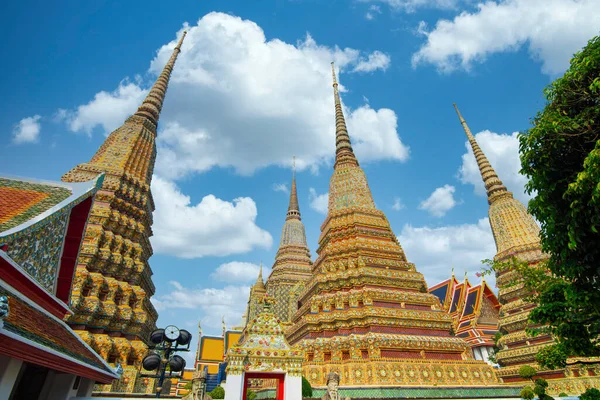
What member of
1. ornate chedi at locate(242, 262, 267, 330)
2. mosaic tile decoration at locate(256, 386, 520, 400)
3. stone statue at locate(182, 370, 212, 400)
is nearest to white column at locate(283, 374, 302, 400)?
stone statue at locate(182, 370, 212, 400)

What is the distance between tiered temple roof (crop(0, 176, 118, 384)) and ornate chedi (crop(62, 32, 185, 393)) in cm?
335

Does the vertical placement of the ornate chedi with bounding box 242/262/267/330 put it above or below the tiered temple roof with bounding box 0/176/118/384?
above

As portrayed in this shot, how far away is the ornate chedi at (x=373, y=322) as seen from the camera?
15.0 meters

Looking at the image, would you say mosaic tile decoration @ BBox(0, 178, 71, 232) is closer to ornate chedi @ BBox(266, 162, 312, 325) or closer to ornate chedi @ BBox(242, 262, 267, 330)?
ornate chedi @ BBox(266, 162, 312, 325)

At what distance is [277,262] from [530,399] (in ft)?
89.3

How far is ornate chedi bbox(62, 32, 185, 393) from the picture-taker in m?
15.0

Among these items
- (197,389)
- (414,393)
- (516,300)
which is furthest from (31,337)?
(516,300)

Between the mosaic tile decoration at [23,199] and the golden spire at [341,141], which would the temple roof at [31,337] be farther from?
the golden spire at [341,141]

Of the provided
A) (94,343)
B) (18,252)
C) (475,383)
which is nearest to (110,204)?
(94,343)

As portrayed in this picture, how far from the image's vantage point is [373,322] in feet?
54.1

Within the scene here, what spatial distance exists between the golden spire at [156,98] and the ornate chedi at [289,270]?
18617 mm

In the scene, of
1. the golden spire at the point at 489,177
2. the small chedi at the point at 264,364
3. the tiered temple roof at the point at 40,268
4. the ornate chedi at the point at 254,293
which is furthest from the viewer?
the ornate chedi at the point at 254,293

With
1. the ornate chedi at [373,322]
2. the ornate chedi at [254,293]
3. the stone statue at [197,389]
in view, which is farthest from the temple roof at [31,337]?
the ornate chedi at [254,293]

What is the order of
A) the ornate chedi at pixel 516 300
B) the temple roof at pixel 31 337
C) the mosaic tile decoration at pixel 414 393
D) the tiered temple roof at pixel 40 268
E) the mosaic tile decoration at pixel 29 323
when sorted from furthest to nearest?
the ornate chedi at pixel 516 300 → the mosaic tile decoration at pixel 414 393 → the tiered temple roof at pixel 40 268 → the mosaic tile decoration at pixel 29 323 → the temple roof at pixel 31 337
